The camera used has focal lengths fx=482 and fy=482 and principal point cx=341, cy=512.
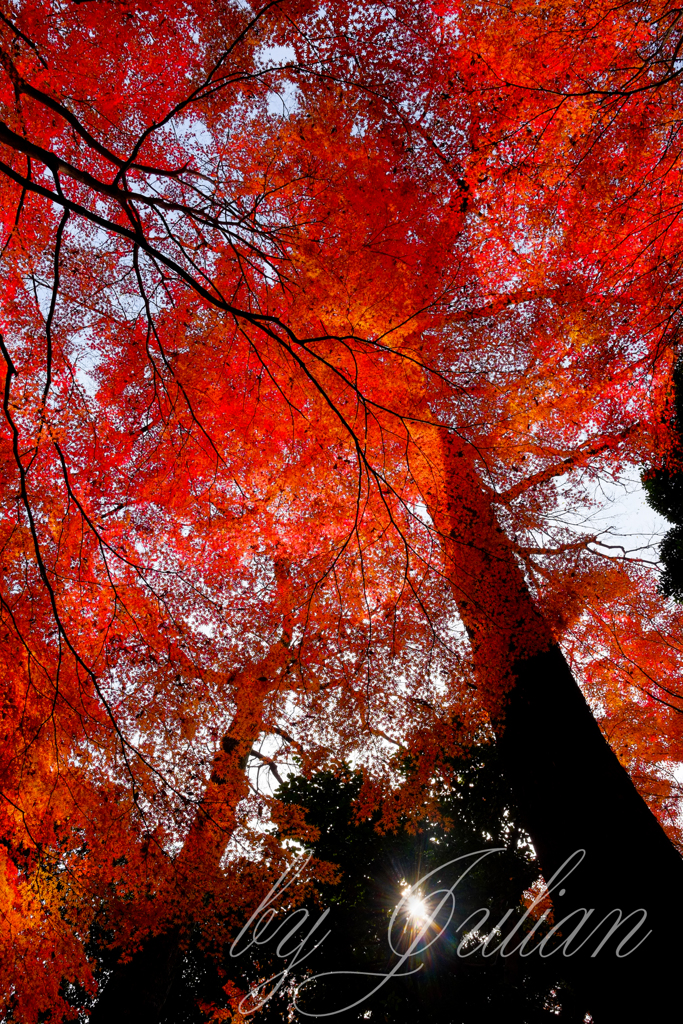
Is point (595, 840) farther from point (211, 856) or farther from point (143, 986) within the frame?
point (143, 986)

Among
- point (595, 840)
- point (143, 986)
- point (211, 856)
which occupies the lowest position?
point (143, 986)

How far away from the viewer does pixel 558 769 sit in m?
3.94

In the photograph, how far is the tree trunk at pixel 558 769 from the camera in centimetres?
307

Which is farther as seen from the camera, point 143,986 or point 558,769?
point 143,986

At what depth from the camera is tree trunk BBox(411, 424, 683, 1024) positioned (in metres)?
3.07

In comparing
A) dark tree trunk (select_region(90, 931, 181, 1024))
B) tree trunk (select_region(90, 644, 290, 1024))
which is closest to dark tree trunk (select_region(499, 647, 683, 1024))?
tree trunk (select_region(90, 644, 290, 1024))

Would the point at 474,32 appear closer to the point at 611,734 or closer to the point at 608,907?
the point at 608,907
